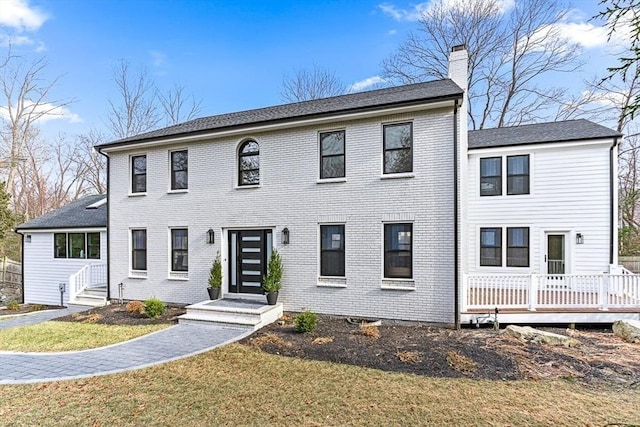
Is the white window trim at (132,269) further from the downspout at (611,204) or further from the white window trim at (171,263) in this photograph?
the downspout at (611,204)

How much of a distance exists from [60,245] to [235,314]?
11411 millimetres

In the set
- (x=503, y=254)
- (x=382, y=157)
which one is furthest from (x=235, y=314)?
(x=503, y=254)

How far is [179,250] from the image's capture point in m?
11.5

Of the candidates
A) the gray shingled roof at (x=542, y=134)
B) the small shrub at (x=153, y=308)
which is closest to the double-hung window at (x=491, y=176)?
the gray shingled roof at (x=542, y=134)

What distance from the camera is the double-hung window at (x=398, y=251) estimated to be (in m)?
8.92

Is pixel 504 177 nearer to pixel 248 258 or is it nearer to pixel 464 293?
pixel 464 293

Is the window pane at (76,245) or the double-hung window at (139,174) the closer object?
the double-hung window at (139,174)

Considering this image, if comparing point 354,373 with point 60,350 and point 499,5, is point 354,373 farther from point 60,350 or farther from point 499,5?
point 499,5

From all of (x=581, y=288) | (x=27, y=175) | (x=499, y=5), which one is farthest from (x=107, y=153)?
(x=499, y=5)

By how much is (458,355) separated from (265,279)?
5485 mm

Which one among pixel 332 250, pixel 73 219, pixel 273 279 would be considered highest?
pixel 73 219

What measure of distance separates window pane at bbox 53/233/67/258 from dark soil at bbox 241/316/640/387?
1205 cm

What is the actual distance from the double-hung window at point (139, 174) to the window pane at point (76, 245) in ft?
15.4

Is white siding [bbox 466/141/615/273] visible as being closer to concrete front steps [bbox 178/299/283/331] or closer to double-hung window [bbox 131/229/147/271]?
concrete front steps [bbox 178/299/283/331]
